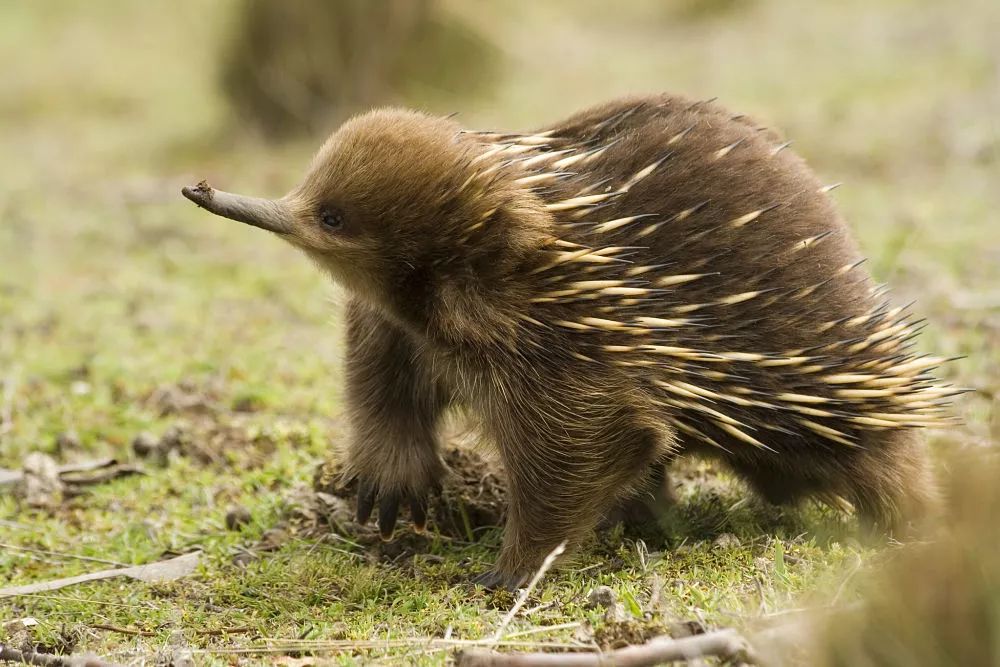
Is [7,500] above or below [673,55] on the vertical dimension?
below

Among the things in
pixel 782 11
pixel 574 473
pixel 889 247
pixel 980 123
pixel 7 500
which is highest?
pixel 782 11

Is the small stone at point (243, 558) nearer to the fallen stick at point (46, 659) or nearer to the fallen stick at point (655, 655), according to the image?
the fallen stick at point (46, 659)

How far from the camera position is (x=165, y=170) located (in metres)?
11.9

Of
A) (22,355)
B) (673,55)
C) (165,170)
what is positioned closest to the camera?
(22,355)

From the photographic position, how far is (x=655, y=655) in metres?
2.73

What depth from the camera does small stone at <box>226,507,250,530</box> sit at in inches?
177

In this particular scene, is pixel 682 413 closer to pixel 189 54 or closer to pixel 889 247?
pixel 889 247

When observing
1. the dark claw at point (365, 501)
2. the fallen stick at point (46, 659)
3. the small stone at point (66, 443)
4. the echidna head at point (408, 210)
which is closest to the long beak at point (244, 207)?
the echidna head at point (408, 210)

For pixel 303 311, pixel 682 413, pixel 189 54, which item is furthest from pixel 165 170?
pixel 682 413

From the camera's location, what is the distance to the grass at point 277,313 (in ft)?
12.0

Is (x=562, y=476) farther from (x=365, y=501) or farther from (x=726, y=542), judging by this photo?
(x=365, y=501)

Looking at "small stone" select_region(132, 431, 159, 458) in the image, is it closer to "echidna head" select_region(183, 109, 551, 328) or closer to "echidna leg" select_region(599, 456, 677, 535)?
"echidna head" select_region(183, 109, 551, 328)

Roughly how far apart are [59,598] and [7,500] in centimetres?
115

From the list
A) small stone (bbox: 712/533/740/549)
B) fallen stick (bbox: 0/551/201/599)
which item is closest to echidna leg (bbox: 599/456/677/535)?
small stone (bbox: 712/533/740/549)
